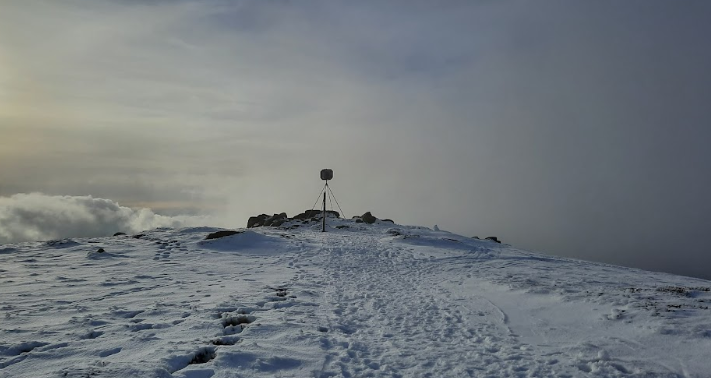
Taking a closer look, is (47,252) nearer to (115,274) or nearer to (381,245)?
(115,274)

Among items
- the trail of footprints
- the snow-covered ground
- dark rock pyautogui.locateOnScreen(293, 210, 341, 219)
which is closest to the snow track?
the snow-covered ground

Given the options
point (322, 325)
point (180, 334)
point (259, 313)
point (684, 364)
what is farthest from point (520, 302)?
point (180, 334)

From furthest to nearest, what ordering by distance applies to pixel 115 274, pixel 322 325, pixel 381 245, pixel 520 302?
pixel 381 245
pixel 115 274
pixel 520 302
pixel 322 325

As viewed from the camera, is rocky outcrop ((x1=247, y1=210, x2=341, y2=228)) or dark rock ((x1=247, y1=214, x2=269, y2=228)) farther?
dark rock ((x1=247, y1=214, x2=269, y2=228))

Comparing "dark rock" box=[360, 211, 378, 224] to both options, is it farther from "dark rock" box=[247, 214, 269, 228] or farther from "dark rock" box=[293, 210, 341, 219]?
"dark rock" box=[247, 214, 269, 228]

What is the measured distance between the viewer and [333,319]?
10516mm

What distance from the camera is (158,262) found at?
1773cm

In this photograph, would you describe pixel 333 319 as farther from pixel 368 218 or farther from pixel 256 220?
pixel 256 220

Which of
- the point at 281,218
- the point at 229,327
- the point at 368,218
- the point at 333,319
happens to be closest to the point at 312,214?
the point at 281,218

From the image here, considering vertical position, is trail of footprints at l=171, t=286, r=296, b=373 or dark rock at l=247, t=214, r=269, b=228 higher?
dark rock at l=247, t=214, r=269, b=228

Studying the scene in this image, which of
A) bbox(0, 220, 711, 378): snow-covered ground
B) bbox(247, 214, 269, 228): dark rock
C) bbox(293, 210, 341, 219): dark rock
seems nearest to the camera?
bbox(0, 220, 711, 378): snow-covered ground

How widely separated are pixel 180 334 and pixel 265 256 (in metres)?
12.0

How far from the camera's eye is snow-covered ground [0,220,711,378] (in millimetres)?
7516

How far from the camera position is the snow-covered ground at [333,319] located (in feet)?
24.7
